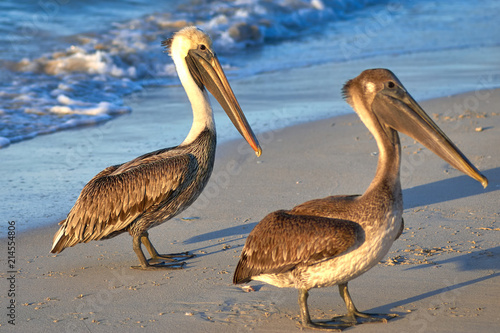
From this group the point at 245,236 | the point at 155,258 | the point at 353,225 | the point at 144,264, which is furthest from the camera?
the point at 245,236

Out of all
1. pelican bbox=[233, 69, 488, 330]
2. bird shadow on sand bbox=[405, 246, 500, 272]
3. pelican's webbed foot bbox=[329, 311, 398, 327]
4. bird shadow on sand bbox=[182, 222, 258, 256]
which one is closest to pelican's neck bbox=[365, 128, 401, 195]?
pelican bbox=[233, 69, 488, 330]

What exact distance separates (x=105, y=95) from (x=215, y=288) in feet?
27.3

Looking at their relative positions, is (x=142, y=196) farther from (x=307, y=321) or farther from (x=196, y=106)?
(x=307, y=321)

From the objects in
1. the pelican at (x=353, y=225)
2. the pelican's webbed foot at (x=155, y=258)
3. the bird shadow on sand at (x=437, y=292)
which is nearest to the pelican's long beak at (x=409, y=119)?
the pelican at (x=353, y=225)

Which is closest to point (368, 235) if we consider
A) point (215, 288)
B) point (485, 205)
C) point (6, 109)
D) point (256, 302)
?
point (256, 302)

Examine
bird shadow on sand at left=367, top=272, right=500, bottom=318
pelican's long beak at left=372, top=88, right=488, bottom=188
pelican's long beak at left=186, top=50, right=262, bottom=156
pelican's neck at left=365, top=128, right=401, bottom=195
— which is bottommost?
bird shadow on sand at left=367, top=272, right=500, bottom=318

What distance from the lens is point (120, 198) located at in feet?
20.0

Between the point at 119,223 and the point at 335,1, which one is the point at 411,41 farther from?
the point at 119,223

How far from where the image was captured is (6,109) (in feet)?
38.2

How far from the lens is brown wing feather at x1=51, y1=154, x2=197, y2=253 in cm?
606

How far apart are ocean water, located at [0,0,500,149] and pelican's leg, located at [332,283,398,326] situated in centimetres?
617

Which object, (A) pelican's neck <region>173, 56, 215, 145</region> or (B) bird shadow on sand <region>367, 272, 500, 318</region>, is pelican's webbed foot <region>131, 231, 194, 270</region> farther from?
(B) bird shadow on sand <region>367, 272, 500, 318</region>

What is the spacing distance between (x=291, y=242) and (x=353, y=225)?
41 cm

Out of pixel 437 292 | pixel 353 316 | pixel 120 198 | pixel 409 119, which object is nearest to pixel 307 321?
pixel 353 316
